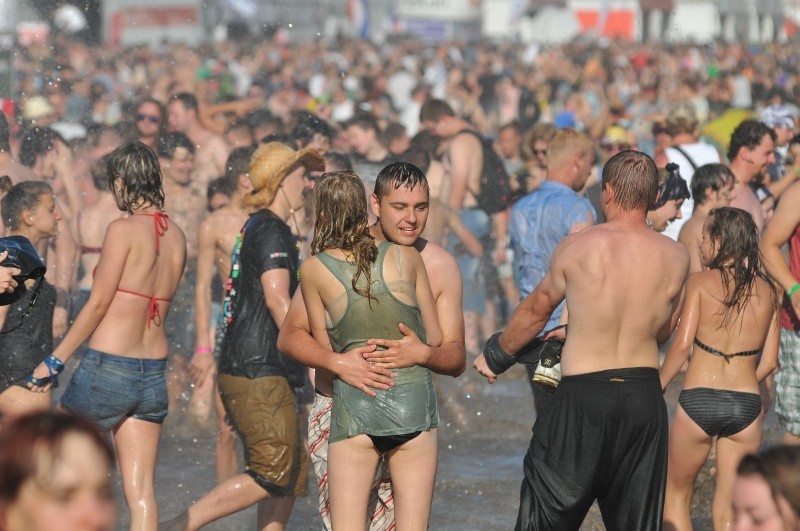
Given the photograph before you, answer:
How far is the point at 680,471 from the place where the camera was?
5.42m

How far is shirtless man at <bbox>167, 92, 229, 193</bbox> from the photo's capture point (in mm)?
10156

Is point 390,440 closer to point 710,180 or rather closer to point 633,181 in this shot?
point 633,181

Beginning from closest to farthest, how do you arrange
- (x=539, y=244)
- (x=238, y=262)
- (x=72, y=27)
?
(x=238, y=262) → (x=539, y=244) → (x=72, y=27)

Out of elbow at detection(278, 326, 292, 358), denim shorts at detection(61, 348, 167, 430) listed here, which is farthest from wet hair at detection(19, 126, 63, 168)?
elbow at detection(278, 326, 292, 358)

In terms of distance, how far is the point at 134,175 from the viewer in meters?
5.30

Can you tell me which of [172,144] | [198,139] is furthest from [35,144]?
[172,144]

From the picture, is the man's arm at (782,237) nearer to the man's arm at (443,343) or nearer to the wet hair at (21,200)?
the man's arm at (443,343)

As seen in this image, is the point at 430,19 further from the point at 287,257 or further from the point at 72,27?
the point at 287,257

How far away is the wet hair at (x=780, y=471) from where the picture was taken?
2521 mm

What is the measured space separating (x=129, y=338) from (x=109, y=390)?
23 cm

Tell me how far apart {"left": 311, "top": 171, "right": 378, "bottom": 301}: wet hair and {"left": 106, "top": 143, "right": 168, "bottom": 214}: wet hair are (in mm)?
1146

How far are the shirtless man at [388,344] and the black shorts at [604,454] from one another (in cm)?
45

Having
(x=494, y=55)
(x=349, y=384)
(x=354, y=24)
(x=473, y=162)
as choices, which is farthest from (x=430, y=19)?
(x=349, y=384)

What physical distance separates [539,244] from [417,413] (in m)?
2.35
